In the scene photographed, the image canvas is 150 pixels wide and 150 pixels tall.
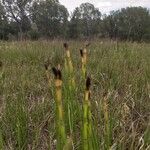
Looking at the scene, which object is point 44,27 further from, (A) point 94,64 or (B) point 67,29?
(A) point 94,64

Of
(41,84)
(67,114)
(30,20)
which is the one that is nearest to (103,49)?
(41,84)

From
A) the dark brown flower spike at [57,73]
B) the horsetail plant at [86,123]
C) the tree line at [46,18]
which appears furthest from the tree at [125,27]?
the tree line at [46,18]

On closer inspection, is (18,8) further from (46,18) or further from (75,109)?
(75,109)

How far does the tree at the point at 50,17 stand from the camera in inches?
1692

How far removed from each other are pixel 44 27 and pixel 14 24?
3641mm

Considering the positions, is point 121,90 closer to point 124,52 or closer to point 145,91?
point 145,91

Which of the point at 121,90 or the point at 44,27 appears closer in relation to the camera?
the point at 121,90

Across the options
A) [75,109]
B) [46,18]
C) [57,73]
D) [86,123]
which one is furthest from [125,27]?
[46,18]

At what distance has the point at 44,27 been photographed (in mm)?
43000

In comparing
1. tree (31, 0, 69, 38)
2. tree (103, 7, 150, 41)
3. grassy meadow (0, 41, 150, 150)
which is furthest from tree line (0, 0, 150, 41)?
grassy meadow (0, 41, 150, 150)

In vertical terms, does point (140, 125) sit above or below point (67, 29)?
above

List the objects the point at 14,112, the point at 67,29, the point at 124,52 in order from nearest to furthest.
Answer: the point at 14,112, the point at 124,52, the point at 67,29

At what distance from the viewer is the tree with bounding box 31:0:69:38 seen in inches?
1692

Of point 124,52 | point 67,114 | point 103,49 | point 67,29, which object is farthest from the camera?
point 67,29
